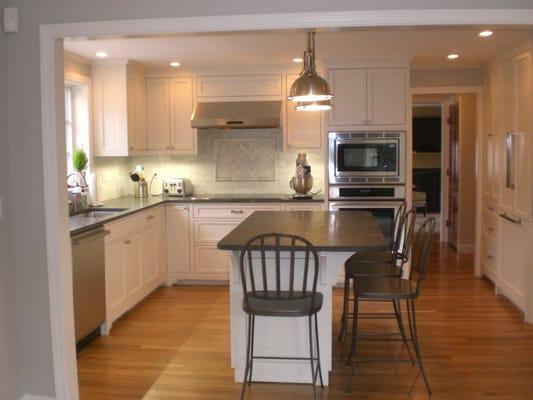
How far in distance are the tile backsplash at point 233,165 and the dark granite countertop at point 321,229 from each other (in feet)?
5.74

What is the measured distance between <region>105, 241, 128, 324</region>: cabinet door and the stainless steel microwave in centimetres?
236

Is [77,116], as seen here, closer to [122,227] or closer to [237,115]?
[122,227]

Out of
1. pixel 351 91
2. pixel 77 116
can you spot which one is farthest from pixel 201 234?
pixel 351 91

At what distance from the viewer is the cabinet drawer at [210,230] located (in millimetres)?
5914

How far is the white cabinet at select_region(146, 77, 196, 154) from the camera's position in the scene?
620 centimetres

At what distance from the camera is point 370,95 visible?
18.8 feet

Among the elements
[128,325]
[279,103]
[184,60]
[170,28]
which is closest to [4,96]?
[170,28]

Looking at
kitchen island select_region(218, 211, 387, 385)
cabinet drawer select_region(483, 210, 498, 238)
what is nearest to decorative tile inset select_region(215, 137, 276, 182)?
cabinet drawer select_region(483, 210, 498, 238)

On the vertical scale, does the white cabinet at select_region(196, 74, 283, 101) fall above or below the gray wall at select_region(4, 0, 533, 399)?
above

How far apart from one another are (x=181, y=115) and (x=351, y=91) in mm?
1861

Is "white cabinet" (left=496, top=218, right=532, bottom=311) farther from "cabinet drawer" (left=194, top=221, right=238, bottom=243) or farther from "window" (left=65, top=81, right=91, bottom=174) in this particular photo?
"window" (left=65, top=81, right=91, bottom=174)

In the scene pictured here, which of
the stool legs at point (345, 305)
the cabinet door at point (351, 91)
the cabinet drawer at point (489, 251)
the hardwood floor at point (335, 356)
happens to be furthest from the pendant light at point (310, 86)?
the cabinet drawer at point (489, 251)

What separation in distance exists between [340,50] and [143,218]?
2403 millimetres

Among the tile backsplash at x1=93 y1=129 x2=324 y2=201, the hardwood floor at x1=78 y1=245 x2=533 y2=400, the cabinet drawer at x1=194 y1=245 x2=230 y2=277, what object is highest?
the tile backsplash at x1=93 y1=129 x2=324 y2=201
